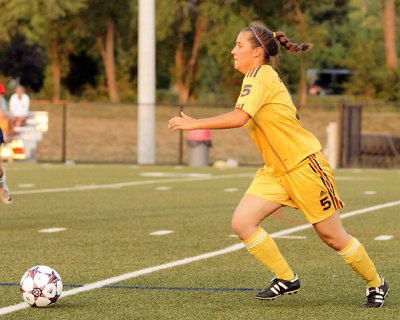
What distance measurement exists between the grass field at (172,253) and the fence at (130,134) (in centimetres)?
1548

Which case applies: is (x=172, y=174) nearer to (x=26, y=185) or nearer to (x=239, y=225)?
(x=26, y=185)

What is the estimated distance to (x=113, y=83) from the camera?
5116cm

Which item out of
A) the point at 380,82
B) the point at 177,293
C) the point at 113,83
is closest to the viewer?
the point at 177,293

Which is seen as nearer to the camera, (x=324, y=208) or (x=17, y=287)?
(x=324, y=208)

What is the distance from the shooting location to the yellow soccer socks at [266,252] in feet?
21.1

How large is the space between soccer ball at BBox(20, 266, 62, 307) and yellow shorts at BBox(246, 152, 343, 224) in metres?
1.59

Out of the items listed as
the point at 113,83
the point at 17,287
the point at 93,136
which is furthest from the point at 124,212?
the point at 113,83

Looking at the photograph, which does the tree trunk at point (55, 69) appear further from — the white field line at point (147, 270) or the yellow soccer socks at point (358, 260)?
the yellow soccer socks at point (358, 260)

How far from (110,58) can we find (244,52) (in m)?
45.8

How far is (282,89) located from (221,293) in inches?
68.0

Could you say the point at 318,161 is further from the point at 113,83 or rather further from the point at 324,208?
the point at 113,83

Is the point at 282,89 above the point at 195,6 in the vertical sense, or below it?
below

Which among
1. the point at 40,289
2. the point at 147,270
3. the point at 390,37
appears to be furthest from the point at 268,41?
the point at 390,37

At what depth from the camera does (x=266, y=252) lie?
6445 mm
